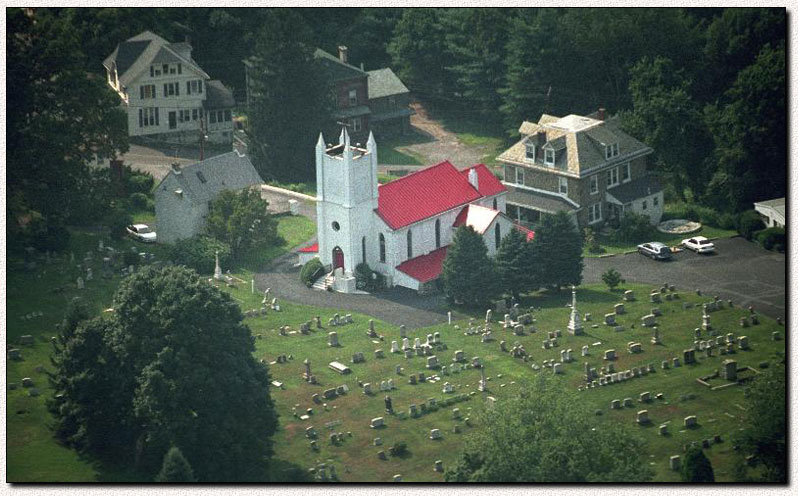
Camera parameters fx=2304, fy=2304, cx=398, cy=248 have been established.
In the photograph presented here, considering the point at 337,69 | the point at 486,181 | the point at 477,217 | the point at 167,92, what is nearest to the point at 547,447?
the point at 477,217

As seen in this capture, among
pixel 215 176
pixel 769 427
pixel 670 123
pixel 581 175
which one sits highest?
pixel 670 123

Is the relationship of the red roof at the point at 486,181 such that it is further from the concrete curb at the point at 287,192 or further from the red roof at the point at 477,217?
the concrete curb at the point at 287,192

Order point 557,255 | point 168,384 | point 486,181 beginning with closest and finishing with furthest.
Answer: point 168,384 < point 557,255 < point 486,181

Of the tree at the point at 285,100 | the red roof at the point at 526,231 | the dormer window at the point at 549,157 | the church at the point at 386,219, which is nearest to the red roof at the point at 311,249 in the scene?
the church at the point at 386,219

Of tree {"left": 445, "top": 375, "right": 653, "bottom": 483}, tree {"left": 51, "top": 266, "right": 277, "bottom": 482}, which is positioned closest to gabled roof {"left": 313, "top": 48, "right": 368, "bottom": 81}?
tree {"left": 51, "top": 266, "right": 277, "bottom": 482}

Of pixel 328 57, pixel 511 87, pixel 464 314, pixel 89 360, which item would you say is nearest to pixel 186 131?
pixel 328 57

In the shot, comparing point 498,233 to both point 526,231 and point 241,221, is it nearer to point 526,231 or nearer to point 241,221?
point 526,231

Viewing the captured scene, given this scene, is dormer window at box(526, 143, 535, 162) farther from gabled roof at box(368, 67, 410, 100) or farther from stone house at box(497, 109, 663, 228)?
gabled roof at box(368, 67, 410, 100)
